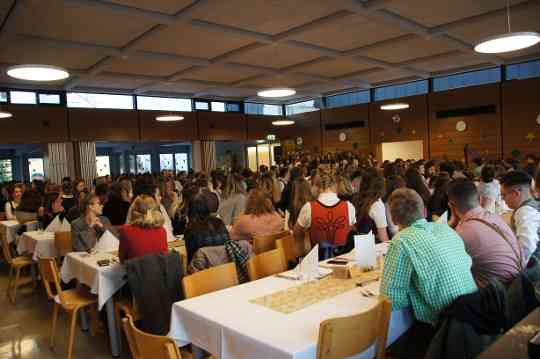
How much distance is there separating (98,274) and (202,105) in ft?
37.7

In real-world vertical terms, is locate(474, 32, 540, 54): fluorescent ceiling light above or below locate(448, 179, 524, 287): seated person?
above

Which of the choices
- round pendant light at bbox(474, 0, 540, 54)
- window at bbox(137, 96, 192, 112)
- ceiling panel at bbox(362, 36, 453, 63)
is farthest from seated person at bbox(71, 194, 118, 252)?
window at bbox(137, 96, 192, 112)

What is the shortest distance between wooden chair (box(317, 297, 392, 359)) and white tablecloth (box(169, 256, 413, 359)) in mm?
83

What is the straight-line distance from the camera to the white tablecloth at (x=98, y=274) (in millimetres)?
3479

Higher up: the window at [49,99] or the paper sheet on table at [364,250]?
the window at [49,99]

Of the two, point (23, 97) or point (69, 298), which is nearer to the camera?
point (69, 298)

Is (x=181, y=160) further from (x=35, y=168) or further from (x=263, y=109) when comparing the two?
(x=35, y=168)

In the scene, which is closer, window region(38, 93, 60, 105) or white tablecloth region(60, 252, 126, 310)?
white tablecloth region(60, 252, 126, 310)

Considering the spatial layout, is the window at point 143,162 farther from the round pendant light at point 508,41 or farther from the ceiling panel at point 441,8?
the round pendant light at point 508,41

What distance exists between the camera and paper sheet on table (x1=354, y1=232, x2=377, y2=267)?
2.86 meters

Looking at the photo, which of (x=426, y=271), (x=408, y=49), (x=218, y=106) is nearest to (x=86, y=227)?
(x=426, y=271)

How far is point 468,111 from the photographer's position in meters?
12.1

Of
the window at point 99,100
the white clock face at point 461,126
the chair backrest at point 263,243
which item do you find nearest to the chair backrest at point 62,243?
the chair backrest at point 263,243

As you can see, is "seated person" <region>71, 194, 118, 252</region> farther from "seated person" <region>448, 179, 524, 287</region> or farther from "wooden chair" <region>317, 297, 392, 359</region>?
"seated person" <region>448, 179, 524, 287</region>
